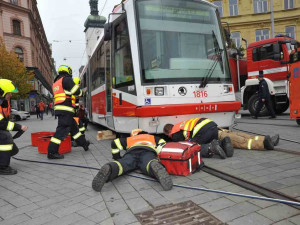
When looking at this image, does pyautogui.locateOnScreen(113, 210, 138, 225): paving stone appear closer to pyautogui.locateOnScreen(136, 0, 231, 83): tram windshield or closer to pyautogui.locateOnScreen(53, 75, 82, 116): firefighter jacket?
pyautogui.locateOnScreen(136, 0, 231, 83): tram windshield

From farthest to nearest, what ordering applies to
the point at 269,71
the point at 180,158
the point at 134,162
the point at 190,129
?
the point at 269,71 → the point at 190,129 → the point at 134,162 → the point at 180,158

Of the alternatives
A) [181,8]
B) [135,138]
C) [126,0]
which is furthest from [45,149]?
[181,8]

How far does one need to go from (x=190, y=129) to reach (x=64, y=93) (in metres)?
2.70

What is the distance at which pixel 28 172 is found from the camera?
15.0 feet

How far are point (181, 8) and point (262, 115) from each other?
317 inches

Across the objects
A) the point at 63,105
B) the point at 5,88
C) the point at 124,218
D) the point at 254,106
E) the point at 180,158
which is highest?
the point at 5,88

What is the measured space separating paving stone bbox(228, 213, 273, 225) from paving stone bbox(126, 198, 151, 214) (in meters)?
0.88

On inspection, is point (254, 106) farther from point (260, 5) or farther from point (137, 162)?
point (260, 5)

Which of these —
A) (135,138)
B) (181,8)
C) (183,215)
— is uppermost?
(181,8)

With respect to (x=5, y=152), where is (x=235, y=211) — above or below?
below

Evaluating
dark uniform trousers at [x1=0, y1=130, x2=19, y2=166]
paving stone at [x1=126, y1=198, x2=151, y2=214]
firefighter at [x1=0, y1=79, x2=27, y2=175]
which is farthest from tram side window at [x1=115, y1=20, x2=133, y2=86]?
paving stone at [x1=126, y1=198, x2=151, y2=214]

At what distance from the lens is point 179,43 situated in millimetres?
5824

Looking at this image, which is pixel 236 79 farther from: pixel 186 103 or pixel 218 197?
pixel 218 197

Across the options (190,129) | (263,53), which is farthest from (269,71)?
(190,129)
